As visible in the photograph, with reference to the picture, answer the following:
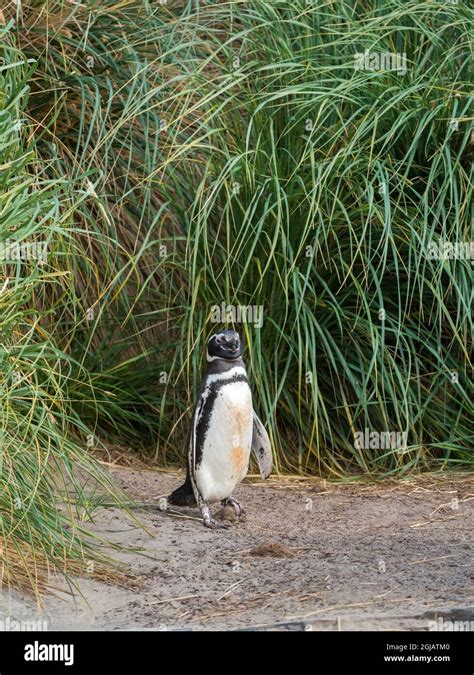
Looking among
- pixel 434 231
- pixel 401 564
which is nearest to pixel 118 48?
pixel 434 231

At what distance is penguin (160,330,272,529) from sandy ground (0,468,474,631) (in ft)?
0.41

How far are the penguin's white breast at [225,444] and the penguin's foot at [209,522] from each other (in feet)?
0.15

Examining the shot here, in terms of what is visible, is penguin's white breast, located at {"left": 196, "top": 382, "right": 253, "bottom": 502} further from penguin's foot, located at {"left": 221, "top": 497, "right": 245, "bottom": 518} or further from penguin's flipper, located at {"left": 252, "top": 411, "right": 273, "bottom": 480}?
penguin's flipper, located at {"left": 252, "top": 411, "right": 273, "bottom": 480}

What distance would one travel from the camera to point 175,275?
20.6 feet

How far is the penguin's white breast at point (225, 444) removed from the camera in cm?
505

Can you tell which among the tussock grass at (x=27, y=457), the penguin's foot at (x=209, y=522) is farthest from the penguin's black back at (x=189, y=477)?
the tussock grass at (x=27, y=457)

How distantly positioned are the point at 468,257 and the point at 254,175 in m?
1.01

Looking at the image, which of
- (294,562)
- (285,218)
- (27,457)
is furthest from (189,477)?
(285,218)

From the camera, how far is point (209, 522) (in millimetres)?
4996

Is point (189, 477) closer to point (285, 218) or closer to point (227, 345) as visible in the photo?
point (227, 345)

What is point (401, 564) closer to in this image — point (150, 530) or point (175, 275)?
point (150, 530)

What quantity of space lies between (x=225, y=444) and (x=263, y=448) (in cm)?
28

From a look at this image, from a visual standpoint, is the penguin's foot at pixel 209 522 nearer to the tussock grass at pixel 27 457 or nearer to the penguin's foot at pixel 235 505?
the penguin's foot at pixel 235 505

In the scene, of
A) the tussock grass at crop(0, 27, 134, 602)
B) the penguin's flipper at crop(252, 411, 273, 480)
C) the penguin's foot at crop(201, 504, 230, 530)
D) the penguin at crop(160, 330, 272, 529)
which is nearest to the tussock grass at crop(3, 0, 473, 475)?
the penguin's flipper at crop(252, 411, 273, 480)
